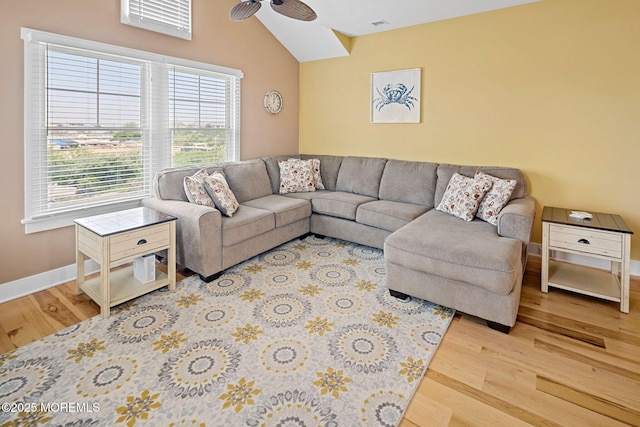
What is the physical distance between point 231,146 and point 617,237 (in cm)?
396

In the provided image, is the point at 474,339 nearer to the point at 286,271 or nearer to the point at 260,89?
the point at 286,271

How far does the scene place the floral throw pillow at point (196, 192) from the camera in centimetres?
325

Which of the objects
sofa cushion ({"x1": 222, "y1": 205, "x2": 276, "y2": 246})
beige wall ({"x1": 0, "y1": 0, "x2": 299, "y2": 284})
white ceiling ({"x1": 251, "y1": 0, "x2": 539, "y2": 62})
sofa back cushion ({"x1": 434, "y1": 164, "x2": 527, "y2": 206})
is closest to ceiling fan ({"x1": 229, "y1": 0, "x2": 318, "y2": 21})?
beige wall ({"x1": 0, "y1": 0, "x2": 299, "y2": 284})

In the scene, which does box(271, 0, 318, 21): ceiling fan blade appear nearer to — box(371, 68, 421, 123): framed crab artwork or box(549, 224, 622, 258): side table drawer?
box(371, 68, 421, 123): framed crab artwork

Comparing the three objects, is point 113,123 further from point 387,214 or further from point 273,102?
point 387,214

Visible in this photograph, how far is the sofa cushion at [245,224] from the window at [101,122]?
1045 millimetres

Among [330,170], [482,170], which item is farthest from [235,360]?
[330,170]

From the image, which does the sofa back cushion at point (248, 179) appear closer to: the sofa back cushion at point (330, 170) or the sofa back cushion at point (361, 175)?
the sofa back cushion at point (330, 170)

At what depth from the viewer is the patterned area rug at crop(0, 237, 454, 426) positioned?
65.4 inches

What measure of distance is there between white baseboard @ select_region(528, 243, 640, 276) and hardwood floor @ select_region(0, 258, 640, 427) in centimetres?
41

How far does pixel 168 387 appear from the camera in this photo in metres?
1.81

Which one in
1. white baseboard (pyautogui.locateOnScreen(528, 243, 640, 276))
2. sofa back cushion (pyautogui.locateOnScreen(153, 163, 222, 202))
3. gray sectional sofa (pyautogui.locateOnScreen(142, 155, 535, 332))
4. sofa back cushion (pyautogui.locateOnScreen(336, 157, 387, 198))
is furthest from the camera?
sofa back cushion (pyautogui.locateOnScreen(336, 157, 387, 198))

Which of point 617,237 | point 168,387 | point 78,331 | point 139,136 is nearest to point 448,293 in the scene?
point 617,237

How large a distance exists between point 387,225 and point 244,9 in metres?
2.33
